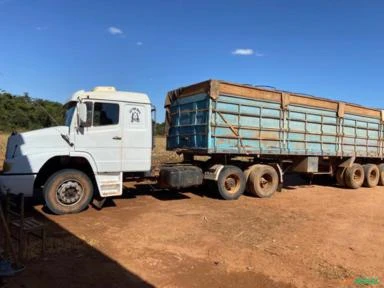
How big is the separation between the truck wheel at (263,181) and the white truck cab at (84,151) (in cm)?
371

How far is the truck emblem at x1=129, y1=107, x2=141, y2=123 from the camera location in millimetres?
10009

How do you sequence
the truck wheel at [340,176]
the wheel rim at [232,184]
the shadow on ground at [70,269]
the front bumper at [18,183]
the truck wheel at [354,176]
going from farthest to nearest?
the truck wheel at [340,176]
the truck wheel at [354,176]
the wheel rim at [232,184]
the front bumper at [18,183]
the shadow on ground at [70,269]

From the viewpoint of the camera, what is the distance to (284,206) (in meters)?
11.6

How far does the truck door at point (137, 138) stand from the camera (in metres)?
9.98

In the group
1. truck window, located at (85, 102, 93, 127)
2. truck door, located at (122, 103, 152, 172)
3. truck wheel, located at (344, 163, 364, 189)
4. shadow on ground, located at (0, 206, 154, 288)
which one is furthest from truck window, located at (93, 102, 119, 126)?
truck wheel, located at (344, 163, 364, 189)

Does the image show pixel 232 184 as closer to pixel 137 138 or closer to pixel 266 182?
pixel 266 182

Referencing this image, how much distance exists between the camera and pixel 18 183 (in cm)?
886

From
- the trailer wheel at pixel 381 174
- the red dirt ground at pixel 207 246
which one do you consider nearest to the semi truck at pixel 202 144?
the trailer wheel at pixel 381 174

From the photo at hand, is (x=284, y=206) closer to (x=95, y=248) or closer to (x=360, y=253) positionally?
(x=360, y=253)

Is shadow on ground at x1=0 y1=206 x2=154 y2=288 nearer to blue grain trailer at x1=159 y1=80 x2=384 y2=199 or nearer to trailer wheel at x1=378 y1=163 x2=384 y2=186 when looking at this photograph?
blue grain trailer at x1=159 y1=80 x2=384 y2=199

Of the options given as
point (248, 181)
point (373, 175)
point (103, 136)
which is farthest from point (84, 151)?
point (373, 175)

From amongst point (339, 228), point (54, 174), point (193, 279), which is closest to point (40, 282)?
point (193, 279)

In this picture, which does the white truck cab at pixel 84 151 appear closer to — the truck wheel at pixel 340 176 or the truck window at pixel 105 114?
the truck window at pixel 105 114

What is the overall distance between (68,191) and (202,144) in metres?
4.03
